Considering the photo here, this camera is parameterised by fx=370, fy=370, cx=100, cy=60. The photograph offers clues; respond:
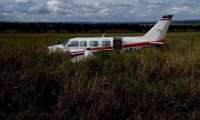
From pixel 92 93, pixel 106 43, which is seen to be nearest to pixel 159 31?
pixel 106 43

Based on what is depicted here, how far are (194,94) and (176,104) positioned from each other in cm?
60

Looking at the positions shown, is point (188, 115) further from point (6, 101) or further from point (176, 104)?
point (6, 101)

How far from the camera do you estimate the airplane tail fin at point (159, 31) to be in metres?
28.5

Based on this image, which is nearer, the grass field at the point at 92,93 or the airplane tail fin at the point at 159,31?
the grass field at the point at 92,93

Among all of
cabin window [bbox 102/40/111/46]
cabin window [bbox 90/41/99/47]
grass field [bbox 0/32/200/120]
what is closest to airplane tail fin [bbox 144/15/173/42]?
cabin window [bbox 102/40/111/46]

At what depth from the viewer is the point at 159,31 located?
1144 inches

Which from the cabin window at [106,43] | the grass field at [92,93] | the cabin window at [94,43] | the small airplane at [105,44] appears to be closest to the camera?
the grass field at [92,93]

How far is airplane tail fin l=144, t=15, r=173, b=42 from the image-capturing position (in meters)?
28.5

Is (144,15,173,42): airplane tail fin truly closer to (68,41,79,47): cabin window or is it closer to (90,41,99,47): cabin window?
(90,41,99,47): cabin window

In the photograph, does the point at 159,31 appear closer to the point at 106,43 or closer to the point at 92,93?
the point at 106,43

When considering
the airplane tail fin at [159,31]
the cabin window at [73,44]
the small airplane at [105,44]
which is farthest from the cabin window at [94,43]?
the airplane tail fin at [159,31]

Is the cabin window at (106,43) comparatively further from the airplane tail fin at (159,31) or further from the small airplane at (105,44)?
the airplane tail fin at (159,31)

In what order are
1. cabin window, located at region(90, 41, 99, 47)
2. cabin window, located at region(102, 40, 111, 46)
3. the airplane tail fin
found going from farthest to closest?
the airplane tail fin < cabin window, located at region(102, 40, 111, 46) < cabin window, located at region(90, 41, 99, 47)

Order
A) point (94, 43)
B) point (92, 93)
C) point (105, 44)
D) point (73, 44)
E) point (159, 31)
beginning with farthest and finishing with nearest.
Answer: point (159, 31) < point (105, 44) < point (94, 43) < point (73, 44) < point (92, 93)
